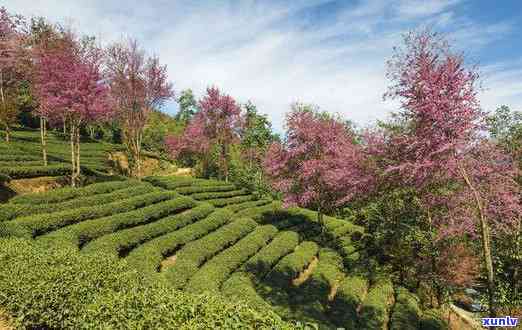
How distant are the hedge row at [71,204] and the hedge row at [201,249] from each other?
20.4 ft

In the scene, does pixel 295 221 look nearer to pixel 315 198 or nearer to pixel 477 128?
pixel 315 198

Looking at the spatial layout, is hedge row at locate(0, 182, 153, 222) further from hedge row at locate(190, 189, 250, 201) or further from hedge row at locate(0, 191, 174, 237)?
hedge row at locate(190, 189, 250, 201)

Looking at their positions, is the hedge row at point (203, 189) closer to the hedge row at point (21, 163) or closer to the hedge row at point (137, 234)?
the hedge row at point (137, 234)

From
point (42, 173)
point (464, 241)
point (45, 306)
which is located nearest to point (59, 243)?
point (45, 306)

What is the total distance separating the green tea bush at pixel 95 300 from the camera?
21.6ft

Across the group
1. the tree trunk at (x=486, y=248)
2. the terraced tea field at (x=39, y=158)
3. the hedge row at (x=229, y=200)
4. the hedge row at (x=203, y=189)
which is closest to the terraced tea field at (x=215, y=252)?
the hedge row at (x=229, y=200)

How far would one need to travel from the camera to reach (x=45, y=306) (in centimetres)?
820

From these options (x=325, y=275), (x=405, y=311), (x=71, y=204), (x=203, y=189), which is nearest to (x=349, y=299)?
(x=325, y=275)

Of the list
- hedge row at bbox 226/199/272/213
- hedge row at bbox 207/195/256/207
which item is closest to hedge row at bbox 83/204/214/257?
hedge row at bbox 207/195/256/207

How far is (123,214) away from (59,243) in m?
4.65

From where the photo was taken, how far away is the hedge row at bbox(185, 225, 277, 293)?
1406 cm

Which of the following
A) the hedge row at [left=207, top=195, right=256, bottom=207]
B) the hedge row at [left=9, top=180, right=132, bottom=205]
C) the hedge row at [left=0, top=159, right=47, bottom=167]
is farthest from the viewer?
the hedge row at [left=207, top=195, right=256, bottom=207]

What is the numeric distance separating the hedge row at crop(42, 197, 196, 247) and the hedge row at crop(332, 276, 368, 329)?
10.7 meters

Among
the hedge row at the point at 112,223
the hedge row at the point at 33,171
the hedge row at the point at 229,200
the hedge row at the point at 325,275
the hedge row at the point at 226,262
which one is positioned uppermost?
the hedge row at the point at 33,171
